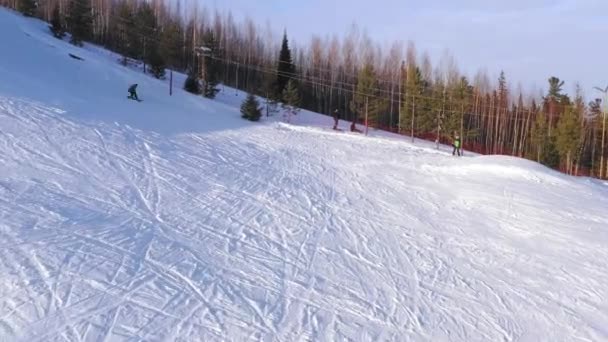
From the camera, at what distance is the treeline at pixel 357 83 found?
145ft

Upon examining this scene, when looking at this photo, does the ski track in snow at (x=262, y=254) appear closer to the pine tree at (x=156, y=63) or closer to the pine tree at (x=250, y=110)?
the pine tree at (x=250, y=110)

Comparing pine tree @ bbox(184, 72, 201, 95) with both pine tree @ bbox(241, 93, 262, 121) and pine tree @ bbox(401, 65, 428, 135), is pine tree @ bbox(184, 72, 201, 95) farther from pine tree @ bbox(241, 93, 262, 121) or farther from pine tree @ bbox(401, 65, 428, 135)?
pine tree @ bbox(401, 65, 428, 135)

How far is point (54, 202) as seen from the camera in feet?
29.5

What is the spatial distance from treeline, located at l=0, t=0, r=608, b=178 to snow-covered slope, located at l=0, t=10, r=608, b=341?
86.7 feet

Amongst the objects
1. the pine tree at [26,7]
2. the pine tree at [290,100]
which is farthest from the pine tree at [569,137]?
the pine tree at [26,7]

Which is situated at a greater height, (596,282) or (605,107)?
(605,107)

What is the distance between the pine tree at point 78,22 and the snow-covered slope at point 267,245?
3221 centimetres

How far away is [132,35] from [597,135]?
169ft

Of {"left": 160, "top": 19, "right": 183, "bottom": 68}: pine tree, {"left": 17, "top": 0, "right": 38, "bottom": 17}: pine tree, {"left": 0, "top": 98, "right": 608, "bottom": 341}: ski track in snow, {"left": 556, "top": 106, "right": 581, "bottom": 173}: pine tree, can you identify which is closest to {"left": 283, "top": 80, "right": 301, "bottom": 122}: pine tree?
{"left": 160, "top": 19, "right": 183, "bottom": 68}: pine tree

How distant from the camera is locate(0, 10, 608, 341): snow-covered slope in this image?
562cm

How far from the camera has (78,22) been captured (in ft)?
157

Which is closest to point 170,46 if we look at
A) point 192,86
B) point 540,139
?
point 192,86

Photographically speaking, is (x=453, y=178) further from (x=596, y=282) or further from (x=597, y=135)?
(x=597, y=135)

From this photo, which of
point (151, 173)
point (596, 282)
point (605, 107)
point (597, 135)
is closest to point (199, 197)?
point (151, 173)
